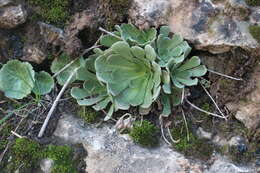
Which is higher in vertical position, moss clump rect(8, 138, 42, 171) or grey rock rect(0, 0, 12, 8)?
grey rock rect(0, 0, 12, 8)

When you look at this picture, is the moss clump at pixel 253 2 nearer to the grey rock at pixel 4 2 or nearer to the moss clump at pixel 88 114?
the moss clump at pixel 88 114

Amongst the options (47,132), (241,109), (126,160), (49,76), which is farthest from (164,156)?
(49,76)

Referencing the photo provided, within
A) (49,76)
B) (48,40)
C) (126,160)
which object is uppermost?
(48,40)

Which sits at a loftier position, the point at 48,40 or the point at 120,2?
the point at 120,2

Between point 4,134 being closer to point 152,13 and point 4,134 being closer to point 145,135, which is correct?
point 145,135

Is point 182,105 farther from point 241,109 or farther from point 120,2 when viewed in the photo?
point 120,2

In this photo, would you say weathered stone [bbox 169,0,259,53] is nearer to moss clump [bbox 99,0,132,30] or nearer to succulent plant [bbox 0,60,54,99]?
moss clump [bbox 99,0,132,30]

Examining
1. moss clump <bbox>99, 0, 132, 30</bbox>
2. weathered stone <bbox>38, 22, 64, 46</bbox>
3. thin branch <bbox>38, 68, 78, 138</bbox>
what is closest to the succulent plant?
thin branch <bbox>38, 68, 78, 138</bbox>
